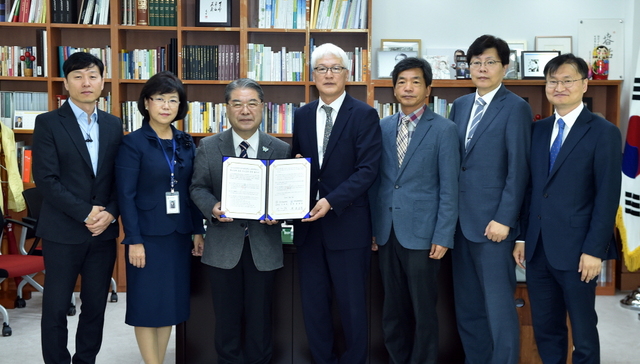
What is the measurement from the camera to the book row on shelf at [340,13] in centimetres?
559

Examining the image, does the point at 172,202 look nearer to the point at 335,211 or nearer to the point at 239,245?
the point at 239,245

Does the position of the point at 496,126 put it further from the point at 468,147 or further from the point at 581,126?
the point at 581,126

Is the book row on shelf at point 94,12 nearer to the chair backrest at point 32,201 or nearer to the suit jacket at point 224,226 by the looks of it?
the chair backrest at point 32,201

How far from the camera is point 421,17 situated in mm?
5941

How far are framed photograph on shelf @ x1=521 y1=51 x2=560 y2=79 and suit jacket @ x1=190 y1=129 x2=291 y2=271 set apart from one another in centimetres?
340

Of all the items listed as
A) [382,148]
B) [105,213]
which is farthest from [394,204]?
[105,213]

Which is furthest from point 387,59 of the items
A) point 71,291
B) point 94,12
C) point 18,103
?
point 71,291

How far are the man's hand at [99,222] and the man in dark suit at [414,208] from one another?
1.34m

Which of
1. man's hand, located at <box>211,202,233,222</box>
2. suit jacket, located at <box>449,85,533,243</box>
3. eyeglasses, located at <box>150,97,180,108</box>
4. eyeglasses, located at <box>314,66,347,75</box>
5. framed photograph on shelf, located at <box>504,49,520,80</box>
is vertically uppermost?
framed photograph on shelf, located at <box>504,49,520,80</box>

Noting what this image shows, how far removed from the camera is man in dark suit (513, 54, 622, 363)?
9.18 ft

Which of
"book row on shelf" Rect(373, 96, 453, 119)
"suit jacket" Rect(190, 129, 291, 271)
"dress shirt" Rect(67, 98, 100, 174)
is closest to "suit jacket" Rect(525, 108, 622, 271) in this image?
"suit jacket" Rect(190, 129, 291, 271)

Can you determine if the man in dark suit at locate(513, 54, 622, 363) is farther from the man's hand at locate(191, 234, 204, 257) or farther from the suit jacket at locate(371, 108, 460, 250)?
the man's hand at locate(191, 234, 204, 257)

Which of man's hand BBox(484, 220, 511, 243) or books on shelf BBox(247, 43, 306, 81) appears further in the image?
books on shelf BBox(247, 43, 306, 81)

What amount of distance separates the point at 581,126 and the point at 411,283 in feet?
3.61
